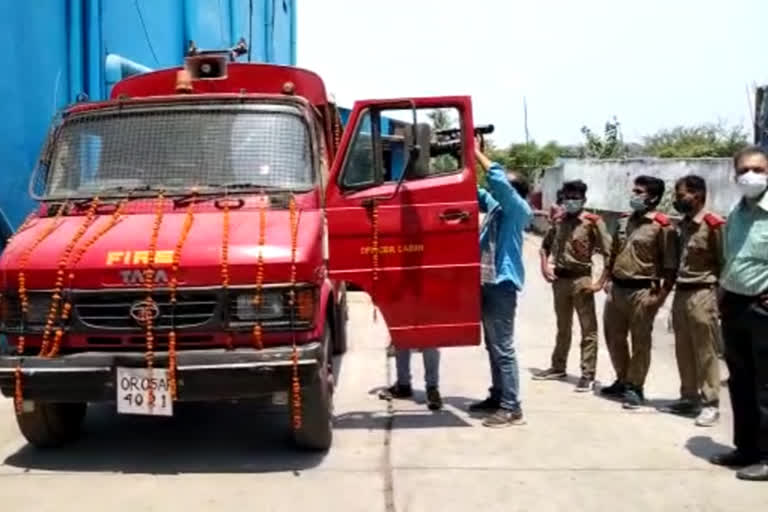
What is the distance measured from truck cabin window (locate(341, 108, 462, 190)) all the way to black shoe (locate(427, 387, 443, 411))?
1.66 meters

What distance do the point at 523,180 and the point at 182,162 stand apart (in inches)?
97.7

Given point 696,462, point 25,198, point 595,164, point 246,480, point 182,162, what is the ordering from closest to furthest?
point 246,480
point 696,462
point 182,162
point 25,198
point 595,164

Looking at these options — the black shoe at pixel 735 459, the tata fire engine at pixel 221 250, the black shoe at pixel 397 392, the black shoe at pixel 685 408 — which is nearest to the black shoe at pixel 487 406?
the black shoe at pixel 397 392

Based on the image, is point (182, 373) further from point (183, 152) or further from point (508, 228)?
point (508, 228)

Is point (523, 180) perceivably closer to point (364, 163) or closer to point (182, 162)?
point (364, 163)

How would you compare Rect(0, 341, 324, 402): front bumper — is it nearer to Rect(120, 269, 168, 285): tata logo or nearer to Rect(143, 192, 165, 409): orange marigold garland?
Rect(143, 192, 165, 409): orange marigold garland

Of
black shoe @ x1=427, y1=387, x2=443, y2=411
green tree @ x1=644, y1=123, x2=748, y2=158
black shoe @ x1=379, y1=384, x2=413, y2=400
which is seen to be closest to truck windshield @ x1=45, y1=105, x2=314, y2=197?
black shoe @ x1=427, y1=387, x2=443, y2=411

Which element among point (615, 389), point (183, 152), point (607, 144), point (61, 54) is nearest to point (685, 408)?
point (615, 389)

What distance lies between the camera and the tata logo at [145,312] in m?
5.03

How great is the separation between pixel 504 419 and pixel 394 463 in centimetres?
113

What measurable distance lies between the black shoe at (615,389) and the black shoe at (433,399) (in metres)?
1.42

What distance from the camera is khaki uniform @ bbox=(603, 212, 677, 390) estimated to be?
6.59 metres

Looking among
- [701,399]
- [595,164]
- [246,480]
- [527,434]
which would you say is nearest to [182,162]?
[246,480]

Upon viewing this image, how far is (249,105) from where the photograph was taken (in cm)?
609
